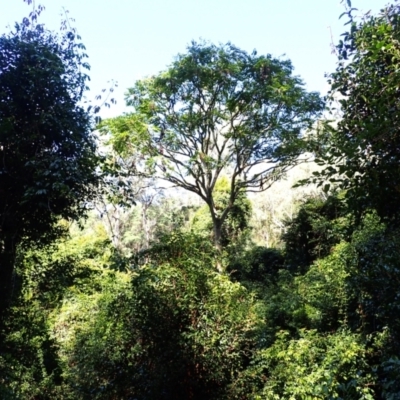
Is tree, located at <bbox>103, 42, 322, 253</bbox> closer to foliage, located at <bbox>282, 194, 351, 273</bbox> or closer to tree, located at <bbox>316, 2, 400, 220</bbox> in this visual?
foliage, located at <bbox>282, 194, 351, 273</bbox>

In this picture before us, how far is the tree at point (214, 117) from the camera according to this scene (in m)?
11.3

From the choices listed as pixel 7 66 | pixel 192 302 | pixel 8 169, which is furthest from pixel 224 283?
pixel 7 66

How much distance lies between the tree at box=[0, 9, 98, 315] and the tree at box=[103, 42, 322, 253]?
6797 millimetres

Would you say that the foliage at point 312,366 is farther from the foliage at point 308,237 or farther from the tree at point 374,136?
the foliage at point 308,237

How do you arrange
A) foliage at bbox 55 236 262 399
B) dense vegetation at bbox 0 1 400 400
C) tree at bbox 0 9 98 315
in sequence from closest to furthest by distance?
dense vegetation at bbox 0 1 400 400 < tree at bbox 0 9 98 315 < foliage at bbox 55 236 262 399

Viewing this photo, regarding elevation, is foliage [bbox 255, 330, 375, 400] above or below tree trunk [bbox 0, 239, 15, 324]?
below

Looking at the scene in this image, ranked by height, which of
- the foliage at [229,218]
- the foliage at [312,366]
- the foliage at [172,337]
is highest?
the foliage at [229,218]

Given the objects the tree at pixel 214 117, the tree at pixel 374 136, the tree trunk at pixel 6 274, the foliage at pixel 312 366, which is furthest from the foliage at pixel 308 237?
the tree trunk at pixel 6 274

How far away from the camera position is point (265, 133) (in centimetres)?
1215

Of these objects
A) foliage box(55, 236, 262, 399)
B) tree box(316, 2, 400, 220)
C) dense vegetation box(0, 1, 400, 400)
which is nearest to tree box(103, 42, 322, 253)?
dense vegetation box(0, 1, 400, 400)

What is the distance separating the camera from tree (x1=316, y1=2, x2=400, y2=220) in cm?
259

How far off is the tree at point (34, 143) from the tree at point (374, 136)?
2.68 m

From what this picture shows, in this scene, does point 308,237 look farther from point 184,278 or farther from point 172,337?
point 172,337

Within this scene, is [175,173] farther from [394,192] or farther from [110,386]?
[394,192]
